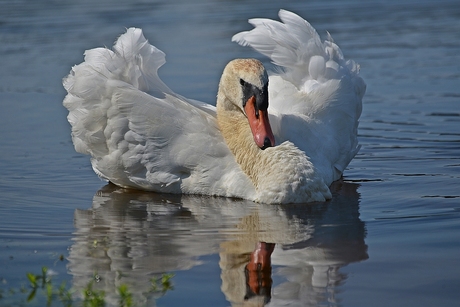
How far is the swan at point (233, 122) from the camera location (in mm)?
7941

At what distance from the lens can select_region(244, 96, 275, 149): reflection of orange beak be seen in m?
7.73

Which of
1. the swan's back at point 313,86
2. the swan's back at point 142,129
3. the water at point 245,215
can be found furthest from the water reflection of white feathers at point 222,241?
the swan's back at point 313,86

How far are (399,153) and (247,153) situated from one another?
2188mm

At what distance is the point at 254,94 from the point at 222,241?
1.68 m

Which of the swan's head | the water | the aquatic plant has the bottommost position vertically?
the water

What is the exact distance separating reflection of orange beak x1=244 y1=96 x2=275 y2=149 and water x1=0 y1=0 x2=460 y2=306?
59 centimetres

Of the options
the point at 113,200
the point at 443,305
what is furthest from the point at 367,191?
the point at 443,305

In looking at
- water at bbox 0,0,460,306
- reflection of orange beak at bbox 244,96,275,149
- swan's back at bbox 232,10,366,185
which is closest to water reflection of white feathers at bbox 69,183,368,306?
water at bbox 0,0,460,306

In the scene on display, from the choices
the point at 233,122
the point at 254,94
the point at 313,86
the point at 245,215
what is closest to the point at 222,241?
the point at 245,215

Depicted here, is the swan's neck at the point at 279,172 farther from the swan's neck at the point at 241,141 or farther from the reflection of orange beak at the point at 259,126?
the reflection of orange beak at the point at 259,126

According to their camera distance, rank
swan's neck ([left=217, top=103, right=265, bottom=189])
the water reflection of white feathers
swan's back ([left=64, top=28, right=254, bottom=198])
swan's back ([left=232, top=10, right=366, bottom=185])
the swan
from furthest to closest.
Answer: swan's back ([left=232, top=10, right=366, bottom=185])
swan's back ([left=64, top=28, right=254, bottom=198])
swan's neck ([left=217, top=103, right=265, bottom=189])
the swan
the water reflection of white feathers

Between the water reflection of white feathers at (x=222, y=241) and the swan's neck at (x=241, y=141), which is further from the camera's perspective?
the swan's neck at (x=241, y=141)

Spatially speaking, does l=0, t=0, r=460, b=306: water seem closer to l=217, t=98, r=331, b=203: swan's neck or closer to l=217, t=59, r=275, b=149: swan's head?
l=217, t=98, r=331, b=203: swan's neck

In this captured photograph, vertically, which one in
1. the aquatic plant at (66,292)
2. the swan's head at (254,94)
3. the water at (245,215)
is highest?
the swan's head at (254,94)
